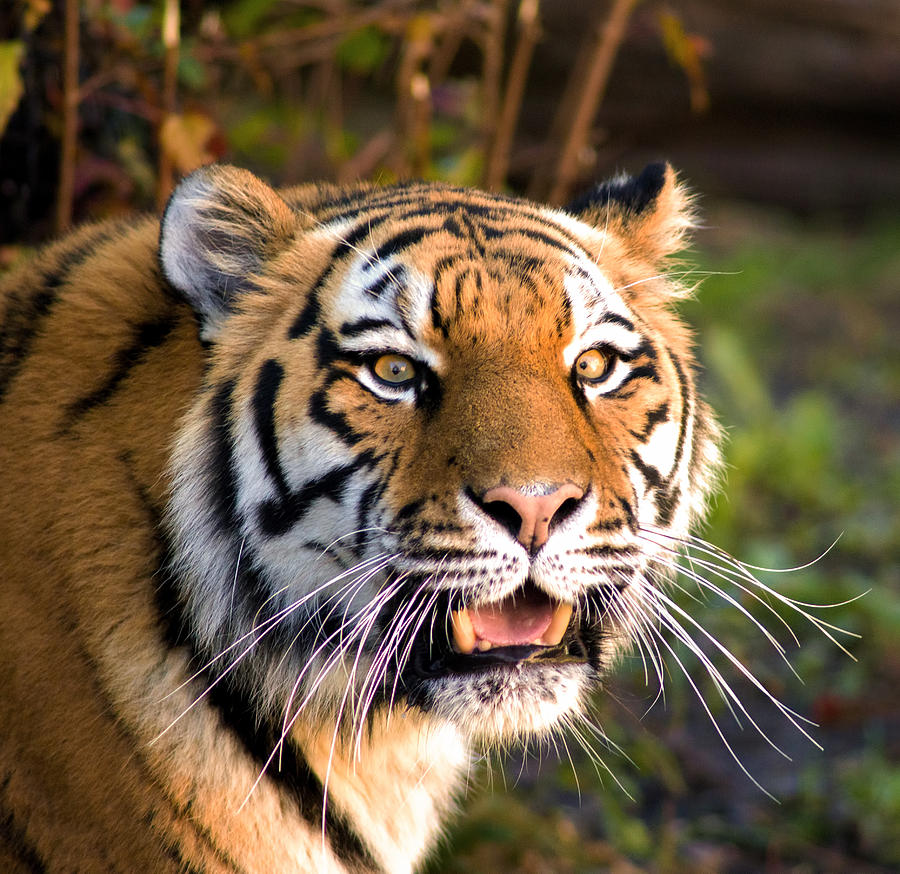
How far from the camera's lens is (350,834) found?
204cm

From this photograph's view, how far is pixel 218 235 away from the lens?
2.03 m

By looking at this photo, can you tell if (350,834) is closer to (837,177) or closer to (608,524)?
(608,524)

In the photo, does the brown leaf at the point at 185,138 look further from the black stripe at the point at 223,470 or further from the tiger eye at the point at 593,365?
the tiger eye at the point at 593,365

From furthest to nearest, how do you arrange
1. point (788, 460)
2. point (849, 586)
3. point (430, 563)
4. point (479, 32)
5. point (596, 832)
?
point (788, 460) < point (849, 586) < point (479, 32) < point (596, 832) < point (430, 563)

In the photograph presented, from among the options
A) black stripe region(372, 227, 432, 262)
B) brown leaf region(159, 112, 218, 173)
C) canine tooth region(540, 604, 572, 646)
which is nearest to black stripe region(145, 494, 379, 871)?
canine tooth region(540, 604, 572, 646)

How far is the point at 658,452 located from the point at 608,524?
0.95ft

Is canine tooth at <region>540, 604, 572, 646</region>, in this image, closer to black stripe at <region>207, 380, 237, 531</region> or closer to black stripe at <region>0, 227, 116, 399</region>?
black stripe at <region>207, 380, 237, 531</region>

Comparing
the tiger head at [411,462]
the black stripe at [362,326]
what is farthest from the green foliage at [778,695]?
the black stripe at [362,326]

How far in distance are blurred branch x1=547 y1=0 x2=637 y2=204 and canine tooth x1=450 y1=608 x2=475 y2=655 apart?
6.61ft

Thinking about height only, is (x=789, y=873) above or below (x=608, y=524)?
below

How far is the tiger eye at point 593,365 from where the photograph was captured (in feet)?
6.37

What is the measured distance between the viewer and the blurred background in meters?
2.91

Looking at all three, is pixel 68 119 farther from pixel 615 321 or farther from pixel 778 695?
pixel 778 695

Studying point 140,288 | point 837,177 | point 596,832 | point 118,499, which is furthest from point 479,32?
point 837,177
